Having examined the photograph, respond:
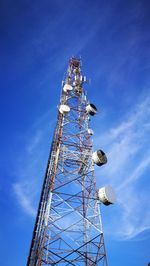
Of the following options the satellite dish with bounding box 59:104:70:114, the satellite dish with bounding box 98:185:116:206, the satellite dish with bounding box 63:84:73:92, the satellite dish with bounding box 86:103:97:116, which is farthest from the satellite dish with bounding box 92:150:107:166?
the satellite dish with bounding box 63:84:73:92

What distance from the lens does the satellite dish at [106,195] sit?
15.0m

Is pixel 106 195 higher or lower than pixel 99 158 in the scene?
lower

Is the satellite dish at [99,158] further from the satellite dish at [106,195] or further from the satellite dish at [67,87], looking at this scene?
the satellite dish at [67,87]

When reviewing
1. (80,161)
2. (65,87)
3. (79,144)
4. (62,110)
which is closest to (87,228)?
(80,161)

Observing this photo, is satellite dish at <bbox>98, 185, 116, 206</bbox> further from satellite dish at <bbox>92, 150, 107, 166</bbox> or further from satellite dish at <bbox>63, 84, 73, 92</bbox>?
satellite dish at <bbox>63, 84, 73, 92</bbox>

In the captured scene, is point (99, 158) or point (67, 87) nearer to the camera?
point (99, 158)

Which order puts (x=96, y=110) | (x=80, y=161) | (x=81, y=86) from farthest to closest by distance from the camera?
(x=81, y=86), (x=96, y=110), (x=80, y=161)

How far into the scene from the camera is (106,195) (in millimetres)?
14977

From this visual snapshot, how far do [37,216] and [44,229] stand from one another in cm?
191

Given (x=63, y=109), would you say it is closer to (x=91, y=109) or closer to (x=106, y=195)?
(x=91, y=109)

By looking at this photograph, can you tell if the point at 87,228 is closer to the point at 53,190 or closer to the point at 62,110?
the point at 53,190

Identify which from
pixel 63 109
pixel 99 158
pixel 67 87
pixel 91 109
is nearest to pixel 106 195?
pixel 99 158

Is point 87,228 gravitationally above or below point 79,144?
below

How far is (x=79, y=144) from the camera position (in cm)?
1855
